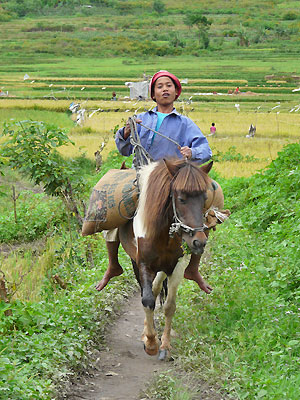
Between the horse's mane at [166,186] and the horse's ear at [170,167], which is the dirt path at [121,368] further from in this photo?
the horse's ear at [170,167]

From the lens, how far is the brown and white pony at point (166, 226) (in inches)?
170

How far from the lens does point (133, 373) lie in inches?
192

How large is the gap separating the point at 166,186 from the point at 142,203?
0.31 meters

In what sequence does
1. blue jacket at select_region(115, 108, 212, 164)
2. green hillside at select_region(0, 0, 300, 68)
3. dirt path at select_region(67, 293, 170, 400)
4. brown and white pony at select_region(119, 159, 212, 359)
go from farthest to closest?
1. green hillside at select_region(0, 0, 300, 68)
2. blue jacket at select_region(115, 108, 212, 164)
3. dirt path at select_region(67, 293, 170, 400)
4. brown and white pony at select_region(119, 159, 212, 359)

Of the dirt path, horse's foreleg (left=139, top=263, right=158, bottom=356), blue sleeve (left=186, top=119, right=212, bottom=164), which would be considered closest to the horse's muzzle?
horse's foreleg (left=139, top=263, right=158, bottom=356)

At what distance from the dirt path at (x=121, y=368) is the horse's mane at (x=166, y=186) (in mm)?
1109

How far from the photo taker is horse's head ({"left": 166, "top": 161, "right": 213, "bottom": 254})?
425cm

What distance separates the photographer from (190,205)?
4.34 m

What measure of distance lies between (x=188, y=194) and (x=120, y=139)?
118 centimetres

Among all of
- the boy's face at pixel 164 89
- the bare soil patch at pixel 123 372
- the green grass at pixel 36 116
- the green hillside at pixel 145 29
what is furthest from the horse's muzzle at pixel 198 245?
the green hillside at pixel 145 29

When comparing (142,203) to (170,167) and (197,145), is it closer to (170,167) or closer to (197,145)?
(170,167)

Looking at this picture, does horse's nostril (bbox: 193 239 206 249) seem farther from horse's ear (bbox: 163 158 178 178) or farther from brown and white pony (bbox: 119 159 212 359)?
horse's ear (bbox: 163 158 178 178)

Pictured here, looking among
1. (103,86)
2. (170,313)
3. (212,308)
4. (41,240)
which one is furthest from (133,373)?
(103,86)

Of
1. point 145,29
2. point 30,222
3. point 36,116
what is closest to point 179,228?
point 30,222
